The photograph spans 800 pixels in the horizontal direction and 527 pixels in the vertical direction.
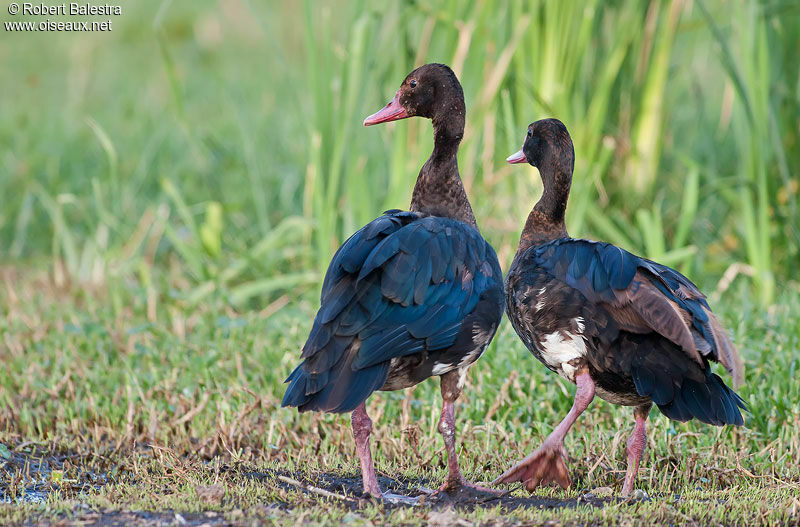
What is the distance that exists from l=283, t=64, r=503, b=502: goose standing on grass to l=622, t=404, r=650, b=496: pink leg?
63 centimetres

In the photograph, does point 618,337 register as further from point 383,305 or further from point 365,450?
point 365,450

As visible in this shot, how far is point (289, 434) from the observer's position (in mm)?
4516

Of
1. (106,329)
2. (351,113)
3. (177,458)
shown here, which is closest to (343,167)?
(351,113)

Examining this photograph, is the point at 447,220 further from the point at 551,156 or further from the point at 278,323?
the point at 278,323

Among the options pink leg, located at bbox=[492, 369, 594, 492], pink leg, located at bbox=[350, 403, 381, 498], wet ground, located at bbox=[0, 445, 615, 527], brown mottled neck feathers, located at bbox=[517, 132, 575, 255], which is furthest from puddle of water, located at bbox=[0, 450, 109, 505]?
brown mottled neck feathers, located at bbox=[517, 132, 575, 255]

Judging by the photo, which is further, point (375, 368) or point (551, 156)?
point (551, 156)

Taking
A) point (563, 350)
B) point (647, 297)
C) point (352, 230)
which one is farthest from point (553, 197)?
point (352, 230)

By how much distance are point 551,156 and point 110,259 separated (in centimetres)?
335

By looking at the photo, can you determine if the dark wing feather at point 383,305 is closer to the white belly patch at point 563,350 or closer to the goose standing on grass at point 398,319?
the goose standing on grass at point 398,319

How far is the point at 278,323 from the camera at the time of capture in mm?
5773

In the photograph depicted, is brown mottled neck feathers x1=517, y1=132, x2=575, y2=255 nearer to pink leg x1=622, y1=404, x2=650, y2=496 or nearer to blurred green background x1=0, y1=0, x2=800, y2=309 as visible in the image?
pink leg x1=622, y1=404, x2=650, y2=496

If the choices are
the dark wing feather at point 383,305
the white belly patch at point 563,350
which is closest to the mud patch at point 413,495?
the dark wing feather at point 383,305

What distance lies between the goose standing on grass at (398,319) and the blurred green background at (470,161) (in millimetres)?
1859

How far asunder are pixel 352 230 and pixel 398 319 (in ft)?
8.40
